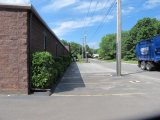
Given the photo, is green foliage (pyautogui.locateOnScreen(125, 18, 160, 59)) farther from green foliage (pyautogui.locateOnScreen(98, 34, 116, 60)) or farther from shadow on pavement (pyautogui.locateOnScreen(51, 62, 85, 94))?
shadow on pavement (pyautogui.locateOnScreen(51, 62, 85, 94))

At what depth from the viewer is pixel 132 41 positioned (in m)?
108

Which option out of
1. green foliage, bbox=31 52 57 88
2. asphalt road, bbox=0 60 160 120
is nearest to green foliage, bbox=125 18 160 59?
green foliage, bbox=31 52 57 88

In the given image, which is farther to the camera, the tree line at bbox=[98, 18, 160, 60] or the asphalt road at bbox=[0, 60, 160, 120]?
the tree line at bbox=[98, 18, 160, 60]

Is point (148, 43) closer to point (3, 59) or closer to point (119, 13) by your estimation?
point (119, 13)

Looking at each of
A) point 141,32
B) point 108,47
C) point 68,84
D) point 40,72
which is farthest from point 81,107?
point 108,47

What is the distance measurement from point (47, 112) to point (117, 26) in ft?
54.9

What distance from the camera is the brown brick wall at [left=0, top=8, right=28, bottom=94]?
14.0 meters

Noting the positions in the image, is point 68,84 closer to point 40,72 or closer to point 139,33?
point 40,72

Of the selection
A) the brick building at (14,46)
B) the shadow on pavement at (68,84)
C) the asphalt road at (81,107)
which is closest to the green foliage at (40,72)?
the brick building at (14,46)

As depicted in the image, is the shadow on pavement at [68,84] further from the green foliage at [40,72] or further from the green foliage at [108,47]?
the green foliage at [108,47]

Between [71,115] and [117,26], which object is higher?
[117,26]

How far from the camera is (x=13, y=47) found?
14016 millimetres

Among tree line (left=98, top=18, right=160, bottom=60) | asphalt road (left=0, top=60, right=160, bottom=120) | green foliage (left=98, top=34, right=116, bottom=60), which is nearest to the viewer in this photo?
asphalt road (left=0, top=60, right=160, bottom=120)

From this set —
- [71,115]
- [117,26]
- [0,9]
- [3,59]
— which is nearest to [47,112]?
[71,115]
